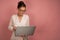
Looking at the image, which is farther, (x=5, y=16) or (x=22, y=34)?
(x=5, y=16)

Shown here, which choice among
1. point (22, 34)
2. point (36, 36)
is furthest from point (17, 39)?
point (36, 36)

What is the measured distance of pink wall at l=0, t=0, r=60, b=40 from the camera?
2.57m

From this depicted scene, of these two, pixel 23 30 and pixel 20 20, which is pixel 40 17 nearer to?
pixel 20 20

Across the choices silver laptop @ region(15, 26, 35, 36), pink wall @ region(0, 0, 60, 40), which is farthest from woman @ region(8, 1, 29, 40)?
pink wall @ region(0, 0, 60, 40)

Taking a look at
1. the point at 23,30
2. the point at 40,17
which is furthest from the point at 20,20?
the point at 40,17

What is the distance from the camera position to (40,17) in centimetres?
262

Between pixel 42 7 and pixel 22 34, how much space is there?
2.50 ft

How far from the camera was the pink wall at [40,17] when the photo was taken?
2572 mm

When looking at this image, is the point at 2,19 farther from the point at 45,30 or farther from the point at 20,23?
the point at 45,30

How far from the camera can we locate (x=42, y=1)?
261cm

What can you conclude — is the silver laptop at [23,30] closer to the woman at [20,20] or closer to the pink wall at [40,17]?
the woman at [20,20]

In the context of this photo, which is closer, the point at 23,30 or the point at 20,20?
the point at 23,30

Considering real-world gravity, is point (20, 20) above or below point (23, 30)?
above

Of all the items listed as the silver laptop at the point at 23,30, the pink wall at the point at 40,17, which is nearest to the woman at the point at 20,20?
the silver laptop at the point at 23,30
